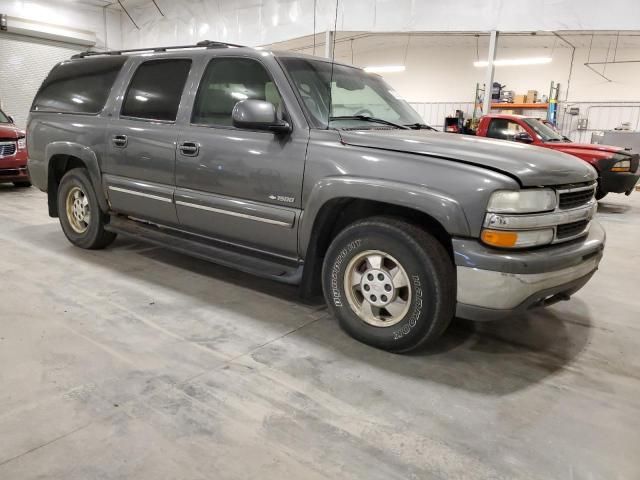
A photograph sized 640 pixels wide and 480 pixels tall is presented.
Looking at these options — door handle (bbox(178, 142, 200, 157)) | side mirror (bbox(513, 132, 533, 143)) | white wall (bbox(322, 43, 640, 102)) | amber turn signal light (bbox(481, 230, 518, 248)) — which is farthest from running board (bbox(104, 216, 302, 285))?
white wall (bbox(322, 43, 640, 102))

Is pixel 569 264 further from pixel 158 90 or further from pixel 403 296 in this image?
pixel 158 90

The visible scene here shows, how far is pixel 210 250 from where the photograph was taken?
3662mm

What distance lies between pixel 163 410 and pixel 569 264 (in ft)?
7.23

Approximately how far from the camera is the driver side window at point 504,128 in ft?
29.6

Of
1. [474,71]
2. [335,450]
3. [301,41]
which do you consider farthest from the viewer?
[474,71]

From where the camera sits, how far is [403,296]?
2.83 metres

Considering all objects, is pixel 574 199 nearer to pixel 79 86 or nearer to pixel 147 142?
pixel 147 142

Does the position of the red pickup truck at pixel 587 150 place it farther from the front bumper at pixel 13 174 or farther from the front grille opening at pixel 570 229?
the front bumper at pixel 13 174

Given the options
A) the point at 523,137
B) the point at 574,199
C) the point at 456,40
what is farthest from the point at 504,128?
the point at 456,40

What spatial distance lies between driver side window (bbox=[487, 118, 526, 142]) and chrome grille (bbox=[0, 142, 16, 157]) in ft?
28.8

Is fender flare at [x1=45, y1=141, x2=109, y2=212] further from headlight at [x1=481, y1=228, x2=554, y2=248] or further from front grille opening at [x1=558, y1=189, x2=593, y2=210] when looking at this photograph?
front grille opening at [x1=558, y1=189, x2=593, y2=210]

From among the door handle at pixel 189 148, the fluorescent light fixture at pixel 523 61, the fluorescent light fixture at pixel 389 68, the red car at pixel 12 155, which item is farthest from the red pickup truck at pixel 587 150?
the fluorescent light fixture at pixel 389 68

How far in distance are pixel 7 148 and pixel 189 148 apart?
6876 millimetres

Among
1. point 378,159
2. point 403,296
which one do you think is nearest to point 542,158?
point 378,159
